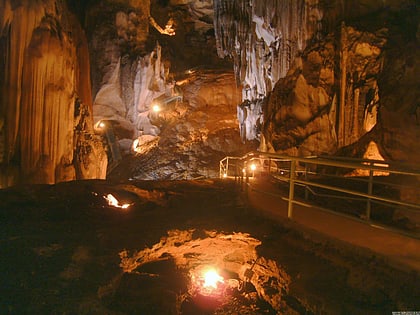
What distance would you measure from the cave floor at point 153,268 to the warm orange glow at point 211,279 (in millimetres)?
221

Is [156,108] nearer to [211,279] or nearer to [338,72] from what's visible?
[338,72]

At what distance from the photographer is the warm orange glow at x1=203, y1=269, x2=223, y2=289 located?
122 inches

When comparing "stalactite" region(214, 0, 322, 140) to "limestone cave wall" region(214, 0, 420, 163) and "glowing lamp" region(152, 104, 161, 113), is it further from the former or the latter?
"glowing lamp" region(152, 104, 161, 113)

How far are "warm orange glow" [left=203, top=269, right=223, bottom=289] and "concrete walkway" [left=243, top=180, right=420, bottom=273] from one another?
4.53 feet

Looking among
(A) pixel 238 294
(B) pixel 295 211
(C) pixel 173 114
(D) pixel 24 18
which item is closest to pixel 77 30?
(D) pixel 24 18

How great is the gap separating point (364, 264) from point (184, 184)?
6011mm

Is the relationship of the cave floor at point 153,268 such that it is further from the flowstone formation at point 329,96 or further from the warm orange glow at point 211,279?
the flowstone formation at point 329,96

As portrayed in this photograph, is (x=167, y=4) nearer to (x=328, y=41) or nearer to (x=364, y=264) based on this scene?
(x=328, y=41)

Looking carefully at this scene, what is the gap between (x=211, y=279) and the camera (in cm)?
323

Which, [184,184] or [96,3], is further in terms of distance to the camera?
[96,3]

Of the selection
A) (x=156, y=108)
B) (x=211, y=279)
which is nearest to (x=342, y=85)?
(x=211, y=279)

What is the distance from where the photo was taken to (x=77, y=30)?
15703mm

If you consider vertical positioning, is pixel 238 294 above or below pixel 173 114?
below

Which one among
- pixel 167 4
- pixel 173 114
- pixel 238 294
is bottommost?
pixel 238 294
